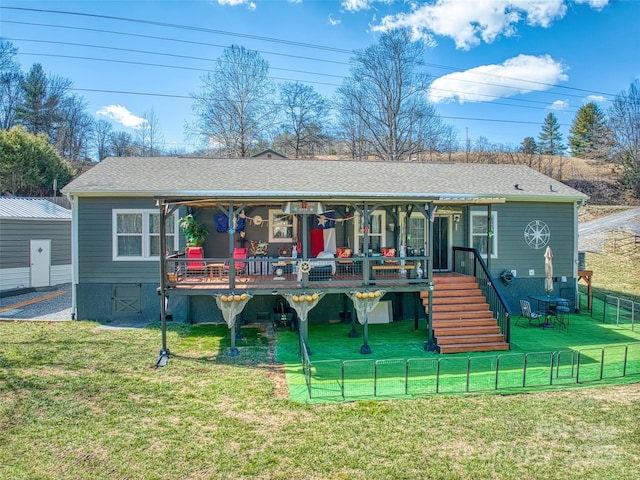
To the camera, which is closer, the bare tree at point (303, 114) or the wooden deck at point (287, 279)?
the wooden deck at point (287, 279)

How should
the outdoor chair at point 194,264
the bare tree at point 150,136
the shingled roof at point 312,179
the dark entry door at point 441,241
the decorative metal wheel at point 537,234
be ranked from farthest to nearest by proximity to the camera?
the bare tree at point 150,136, the decorative metal wheel at point 537,234, the dark entry door at point 441,241, the shingled roof at point 312,179, the outdoor chair at point 194,264

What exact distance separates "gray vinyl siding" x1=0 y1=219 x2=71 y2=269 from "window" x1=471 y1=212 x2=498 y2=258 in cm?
1823

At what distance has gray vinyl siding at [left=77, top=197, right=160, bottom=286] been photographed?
12469 mm

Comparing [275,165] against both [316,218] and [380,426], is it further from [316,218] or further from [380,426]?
[380,426]

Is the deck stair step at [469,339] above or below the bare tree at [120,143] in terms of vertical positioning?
below

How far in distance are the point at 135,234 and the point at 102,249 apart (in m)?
1.14

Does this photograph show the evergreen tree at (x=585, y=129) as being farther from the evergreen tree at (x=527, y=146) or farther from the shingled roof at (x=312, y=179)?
the shingled roof at (x=312, y=179)

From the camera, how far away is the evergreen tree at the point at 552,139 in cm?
5234

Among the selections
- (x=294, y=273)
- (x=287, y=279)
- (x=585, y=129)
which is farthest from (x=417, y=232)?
(x=585, y=129)

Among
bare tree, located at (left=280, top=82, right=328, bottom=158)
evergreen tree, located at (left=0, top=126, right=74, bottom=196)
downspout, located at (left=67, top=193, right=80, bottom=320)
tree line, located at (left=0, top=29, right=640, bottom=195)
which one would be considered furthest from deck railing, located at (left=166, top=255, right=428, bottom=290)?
bare tree, located at (left=280, top=82, right=328, bottom=158)

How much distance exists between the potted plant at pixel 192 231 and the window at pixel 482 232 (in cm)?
942

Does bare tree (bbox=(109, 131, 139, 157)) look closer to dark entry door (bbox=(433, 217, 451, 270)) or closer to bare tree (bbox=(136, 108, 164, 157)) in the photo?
bare tree (bbox=(136, 108, 164, 157))

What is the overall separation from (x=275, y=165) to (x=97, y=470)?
11968 millimetres

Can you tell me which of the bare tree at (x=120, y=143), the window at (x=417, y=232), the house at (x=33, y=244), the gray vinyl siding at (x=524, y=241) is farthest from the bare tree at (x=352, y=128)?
the bare tree at (x=120, y=143)
